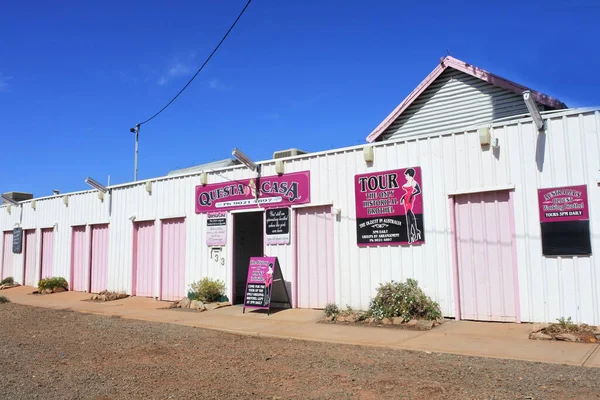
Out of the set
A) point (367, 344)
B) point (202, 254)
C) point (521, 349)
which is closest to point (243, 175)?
point (202, 254)

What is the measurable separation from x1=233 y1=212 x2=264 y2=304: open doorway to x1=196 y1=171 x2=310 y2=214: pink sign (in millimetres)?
556

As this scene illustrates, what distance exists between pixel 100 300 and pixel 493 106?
13.1 meters

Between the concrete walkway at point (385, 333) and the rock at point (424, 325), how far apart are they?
0.53 ft

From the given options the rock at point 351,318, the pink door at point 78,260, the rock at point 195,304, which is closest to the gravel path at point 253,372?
the rock at point 351,318

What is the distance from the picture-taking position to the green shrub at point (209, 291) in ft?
45.0

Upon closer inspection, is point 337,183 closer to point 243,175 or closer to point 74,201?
point 243,175

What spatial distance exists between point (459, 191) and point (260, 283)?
523 cm

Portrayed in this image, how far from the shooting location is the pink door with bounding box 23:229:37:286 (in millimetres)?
21234

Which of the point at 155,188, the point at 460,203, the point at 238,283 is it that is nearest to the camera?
the point at 460,203

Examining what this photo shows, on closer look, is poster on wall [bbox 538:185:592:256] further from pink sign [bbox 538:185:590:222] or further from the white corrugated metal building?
the white corrugated metal building

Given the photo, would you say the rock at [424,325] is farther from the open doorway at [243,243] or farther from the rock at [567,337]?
the open doorway at [243,243]

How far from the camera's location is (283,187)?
42.6ft

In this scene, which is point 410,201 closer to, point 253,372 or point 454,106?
point 454,106

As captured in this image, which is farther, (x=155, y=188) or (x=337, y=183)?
(x=155, y=188)
